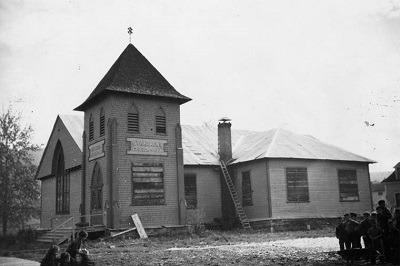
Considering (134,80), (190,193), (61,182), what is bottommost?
(190,193)

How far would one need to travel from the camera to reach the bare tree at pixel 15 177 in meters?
36.5

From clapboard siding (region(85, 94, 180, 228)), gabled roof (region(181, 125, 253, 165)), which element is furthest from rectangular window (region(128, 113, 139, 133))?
gabled roof (region(181, 125, 253, 165))

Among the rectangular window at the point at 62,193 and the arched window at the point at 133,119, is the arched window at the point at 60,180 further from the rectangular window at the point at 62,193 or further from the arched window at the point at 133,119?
the arched window at the point at 133,119

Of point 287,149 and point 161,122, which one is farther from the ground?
point 161,122

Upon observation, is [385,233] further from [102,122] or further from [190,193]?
[190,193]

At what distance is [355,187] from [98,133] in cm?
1724

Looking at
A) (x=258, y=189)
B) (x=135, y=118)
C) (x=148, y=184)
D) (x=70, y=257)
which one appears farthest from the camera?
(x=258, y=189)

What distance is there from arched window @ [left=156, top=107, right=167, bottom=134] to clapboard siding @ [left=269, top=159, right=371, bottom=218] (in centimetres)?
704

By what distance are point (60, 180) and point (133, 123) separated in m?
10.2

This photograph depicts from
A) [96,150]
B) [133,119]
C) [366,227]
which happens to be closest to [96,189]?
[96,150]

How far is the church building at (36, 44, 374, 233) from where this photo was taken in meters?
25.1

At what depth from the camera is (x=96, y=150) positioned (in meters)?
26.4

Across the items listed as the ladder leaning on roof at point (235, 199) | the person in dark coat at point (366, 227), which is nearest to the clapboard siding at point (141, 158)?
the ladder leaning on roof at point (235, 199)

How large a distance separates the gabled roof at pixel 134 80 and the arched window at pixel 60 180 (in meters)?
5.87
